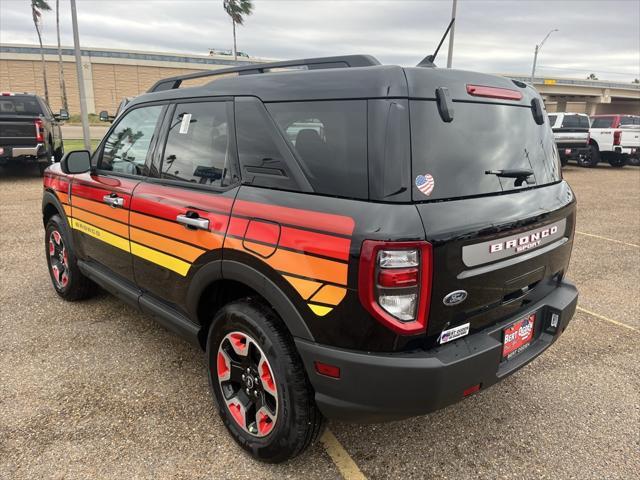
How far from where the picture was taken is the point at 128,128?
10.9 feet

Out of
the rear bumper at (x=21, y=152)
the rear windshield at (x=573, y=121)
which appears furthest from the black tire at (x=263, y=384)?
the rear windshield at (x=573, y=121)

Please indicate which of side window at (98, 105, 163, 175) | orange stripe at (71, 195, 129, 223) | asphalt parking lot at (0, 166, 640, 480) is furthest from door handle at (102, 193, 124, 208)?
asphalt parking lot at (0, 166, 640, 480)

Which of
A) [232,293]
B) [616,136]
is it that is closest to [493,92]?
[232,293]

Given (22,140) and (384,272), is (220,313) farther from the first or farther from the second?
(22,140)

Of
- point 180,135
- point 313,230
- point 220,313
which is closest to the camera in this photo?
point 313,230

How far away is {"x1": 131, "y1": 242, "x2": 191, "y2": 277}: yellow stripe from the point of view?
2609mm

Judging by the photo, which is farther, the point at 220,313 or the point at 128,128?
the point at 128,128

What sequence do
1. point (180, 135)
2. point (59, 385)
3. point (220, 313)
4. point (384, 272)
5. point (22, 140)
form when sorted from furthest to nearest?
point (22, 140) < point (59, 385) < point (180, 135) < point (220, 313) < point (384, 272)

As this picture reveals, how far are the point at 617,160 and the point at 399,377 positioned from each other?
1963 cm

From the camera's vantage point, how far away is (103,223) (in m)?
3.34

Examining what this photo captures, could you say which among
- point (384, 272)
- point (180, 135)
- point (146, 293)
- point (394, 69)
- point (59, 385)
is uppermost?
point (394, 69)

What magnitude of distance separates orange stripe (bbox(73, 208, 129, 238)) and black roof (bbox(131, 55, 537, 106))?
3.39 feet

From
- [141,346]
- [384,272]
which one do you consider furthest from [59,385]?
[384,272]

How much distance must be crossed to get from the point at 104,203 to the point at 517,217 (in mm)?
2682
